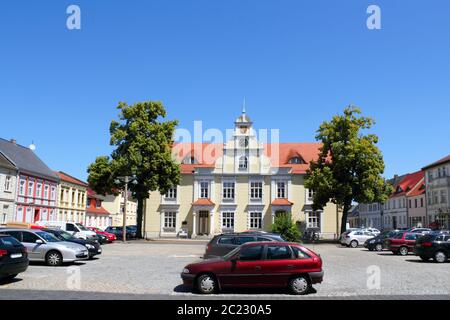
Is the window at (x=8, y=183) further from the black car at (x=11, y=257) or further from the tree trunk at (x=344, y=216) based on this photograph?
the tree trunk at (x=344, y=216)

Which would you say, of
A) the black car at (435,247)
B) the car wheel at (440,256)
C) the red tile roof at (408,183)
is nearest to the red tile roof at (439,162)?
the red tile roof at (408,183)

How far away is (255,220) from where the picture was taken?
55.8m

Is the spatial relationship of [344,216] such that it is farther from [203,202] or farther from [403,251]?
[203,202]

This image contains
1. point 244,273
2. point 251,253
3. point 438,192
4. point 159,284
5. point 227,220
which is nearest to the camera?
point 244,273

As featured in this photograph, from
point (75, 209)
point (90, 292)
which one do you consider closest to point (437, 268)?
point (90, 292)

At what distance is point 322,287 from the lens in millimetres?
13859

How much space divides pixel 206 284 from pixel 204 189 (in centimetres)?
4443

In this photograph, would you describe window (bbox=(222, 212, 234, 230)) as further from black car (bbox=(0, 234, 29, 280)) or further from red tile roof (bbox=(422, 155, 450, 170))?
black car (bbox=(0, 234, 29, 280))

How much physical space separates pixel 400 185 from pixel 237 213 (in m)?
41.1

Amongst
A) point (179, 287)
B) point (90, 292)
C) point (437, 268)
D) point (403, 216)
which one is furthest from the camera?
point (403, 216)

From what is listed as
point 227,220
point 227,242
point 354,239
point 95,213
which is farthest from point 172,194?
point 227,242

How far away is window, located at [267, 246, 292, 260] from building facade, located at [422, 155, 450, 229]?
173 feet

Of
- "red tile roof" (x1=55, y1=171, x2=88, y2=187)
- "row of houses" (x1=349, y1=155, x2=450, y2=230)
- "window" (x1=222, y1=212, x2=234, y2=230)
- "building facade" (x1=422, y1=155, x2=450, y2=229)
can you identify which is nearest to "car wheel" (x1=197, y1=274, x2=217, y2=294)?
"row of houses" (x1=349, y1=155, x2=450, y2=230)
